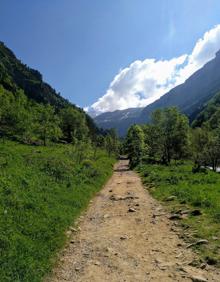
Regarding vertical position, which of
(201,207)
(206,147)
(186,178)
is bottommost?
(201,207)

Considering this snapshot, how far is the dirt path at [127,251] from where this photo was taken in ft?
39.3

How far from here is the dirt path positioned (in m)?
12.0

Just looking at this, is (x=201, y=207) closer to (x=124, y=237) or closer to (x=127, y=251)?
(x=124, y=237)

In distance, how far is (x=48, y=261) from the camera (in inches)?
514

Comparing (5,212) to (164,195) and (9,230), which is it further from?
(164,195)

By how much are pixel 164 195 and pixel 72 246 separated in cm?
1413

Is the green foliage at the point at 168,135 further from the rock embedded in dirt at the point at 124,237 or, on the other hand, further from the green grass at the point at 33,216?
the rock embedded in dirt at the point at 124,237

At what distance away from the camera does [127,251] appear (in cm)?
1462

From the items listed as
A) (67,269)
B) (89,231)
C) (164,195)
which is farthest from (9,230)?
(164,195)

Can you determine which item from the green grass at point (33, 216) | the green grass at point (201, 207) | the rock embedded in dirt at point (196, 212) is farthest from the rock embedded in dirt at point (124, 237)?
the rock embedded in dirt at point (196, 212)

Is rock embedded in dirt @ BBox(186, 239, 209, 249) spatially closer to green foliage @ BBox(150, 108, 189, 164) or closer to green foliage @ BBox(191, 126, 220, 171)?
green foliage @ BBox(191, 126, 220, 171)

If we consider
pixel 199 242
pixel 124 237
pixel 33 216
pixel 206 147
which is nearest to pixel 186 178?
pixel 124 237

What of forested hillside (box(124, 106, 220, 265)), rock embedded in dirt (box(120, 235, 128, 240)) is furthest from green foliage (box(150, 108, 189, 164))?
rock embedded in dirt (box(120, 235, 128, 240))

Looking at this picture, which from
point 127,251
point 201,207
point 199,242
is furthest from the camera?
point 201,207
